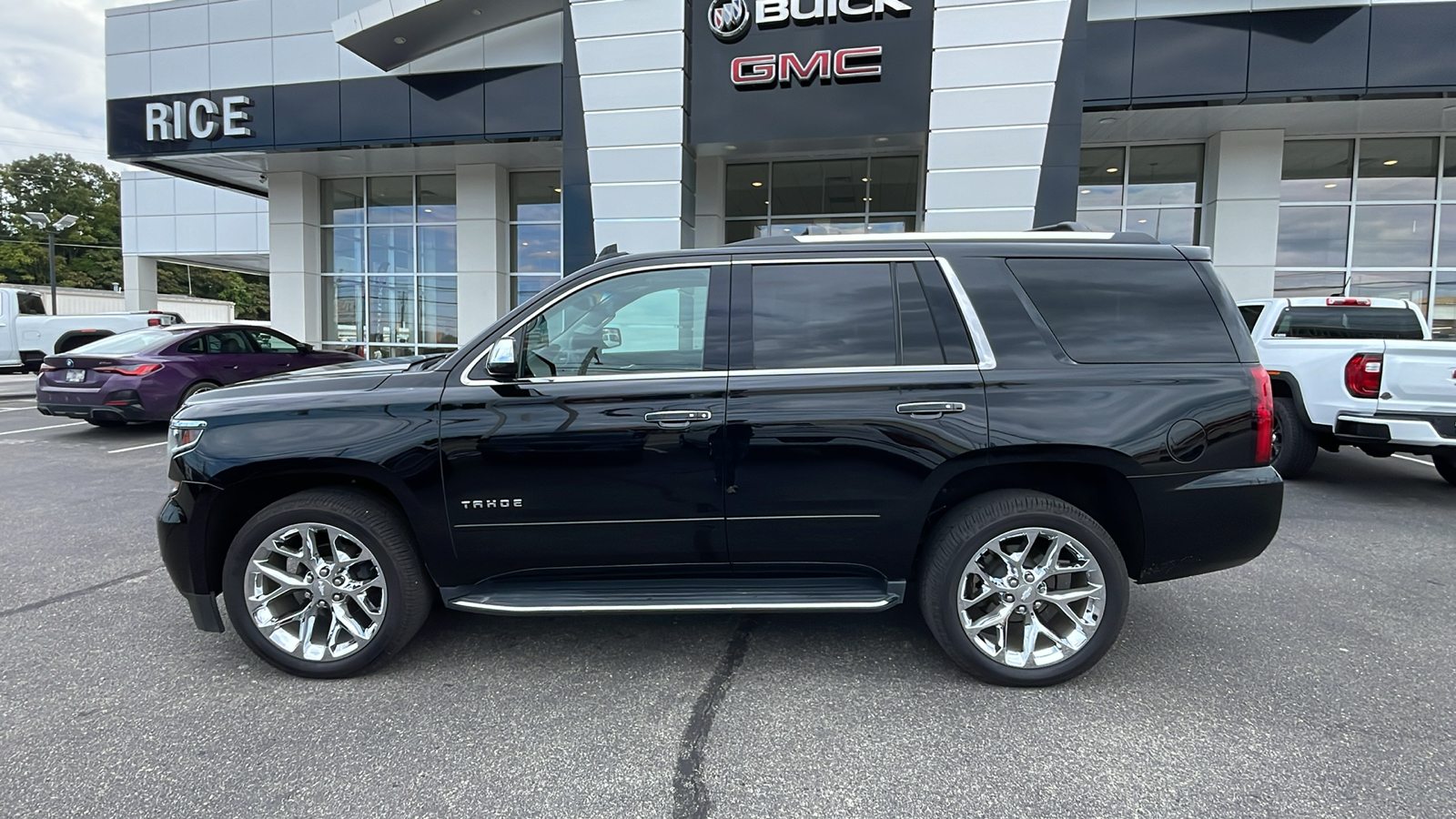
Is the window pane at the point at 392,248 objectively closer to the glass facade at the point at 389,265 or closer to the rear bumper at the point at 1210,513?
the glass facade at the point at 389,265

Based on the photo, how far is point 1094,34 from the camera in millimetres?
10727

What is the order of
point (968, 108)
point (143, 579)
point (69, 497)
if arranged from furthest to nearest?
point (968, 108) < point (69, 497) < point (143, 579)

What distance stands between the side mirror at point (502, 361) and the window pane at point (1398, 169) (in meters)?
16.0

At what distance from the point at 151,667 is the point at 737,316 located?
303cm

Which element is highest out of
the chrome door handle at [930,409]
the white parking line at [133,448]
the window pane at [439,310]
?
the window pane at [439,310]

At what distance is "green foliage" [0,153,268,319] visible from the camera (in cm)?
5844

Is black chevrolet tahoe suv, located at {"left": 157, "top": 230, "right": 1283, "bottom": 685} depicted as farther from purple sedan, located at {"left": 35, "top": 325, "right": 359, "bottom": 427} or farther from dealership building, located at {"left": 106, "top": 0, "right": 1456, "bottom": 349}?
dealership building, located at {"left": 106, "top": 0, "right": 1456, "bottom": 349}

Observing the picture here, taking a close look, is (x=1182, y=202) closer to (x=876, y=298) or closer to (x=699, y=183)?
(x=699, y=183)

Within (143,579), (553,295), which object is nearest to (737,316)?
(553,295)

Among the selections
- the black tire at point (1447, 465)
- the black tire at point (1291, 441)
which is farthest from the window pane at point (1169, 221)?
the black tire at point (1291, 441)

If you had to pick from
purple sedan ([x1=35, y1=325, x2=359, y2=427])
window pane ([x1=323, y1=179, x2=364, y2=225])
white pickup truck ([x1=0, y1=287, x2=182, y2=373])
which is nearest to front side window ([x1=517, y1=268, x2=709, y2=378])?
purple sedan ([x1=35, y1=325, x2=359, y2=427])

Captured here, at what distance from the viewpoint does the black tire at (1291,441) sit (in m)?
6.71

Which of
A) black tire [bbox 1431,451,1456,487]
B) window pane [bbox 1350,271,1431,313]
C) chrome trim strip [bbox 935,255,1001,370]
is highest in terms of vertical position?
window pane [bbox 1350,271,1431,313]

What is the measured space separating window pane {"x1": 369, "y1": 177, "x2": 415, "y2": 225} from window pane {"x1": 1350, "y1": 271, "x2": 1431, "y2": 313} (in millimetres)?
18890
